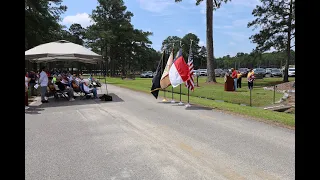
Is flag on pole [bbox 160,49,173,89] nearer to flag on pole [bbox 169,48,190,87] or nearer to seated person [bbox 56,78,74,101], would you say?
flag on pole [bbox 169,48,190,87]

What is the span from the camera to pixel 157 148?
20.4 ft

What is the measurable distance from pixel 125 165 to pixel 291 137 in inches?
164

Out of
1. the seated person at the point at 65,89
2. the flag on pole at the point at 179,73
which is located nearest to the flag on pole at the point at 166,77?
the flag on pole at the point at 179,73

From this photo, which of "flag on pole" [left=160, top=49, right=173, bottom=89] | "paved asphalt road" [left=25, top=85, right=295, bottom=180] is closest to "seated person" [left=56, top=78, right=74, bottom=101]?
"flag on pole" [left=160, top=49, right=173, bottom=89]

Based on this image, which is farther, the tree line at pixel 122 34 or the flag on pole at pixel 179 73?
the tree line at pixel 122 34

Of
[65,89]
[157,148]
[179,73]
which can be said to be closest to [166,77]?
[179,73]

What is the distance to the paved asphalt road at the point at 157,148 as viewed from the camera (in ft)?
15.6

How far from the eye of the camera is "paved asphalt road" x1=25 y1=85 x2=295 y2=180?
477 centimetres

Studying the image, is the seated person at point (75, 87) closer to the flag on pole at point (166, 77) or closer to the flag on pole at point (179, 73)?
the flag on pole at point (166, 77)

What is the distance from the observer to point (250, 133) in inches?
300

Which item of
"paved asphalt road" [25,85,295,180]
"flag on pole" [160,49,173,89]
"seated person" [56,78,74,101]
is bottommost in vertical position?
"paved asphalt road" [25,85,295,180]

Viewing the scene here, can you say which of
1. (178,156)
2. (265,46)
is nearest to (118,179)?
(178,156)
